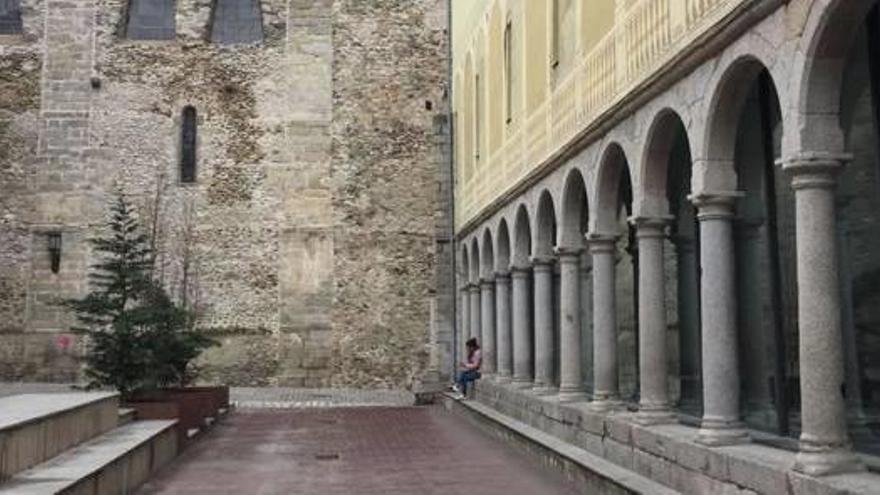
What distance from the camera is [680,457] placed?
29.5 ft

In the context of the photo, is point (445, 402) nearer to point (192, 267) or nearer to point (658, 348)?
point (192, 267)

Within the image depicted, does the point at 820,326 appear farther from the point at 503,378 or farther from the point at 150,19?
the point at 150,19

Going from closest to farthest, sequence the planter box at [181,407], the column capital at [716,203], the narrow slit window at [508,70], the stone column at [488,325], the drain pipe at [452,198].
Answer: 1. the column capital at [716,203]
2. the planter box at [181,407]
3. the narrow slit window at [508,70]
4. the stone column at [488,325]
5. the drain pipe at [452,198]

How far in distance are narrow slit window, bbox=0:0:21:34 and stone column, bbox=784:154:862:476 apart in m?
26.6

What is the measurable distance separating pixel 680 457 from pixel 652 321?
183cm

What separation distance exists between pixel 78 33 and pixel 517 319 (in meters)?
16.9

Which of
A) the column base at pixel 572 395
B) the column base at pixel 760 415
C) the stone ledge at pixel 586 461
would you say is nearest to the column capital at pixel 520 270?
the stone ledge at pixel 586 461

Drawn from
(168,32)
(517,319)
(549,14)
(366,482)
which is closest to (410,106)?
(168,32)

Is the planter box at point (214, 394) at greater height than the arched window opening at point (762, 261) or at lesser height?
lesser

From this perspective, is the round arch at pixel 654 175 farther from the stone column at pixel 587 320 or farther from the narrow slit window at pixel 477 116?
the narrow slit window at pixel 477 116

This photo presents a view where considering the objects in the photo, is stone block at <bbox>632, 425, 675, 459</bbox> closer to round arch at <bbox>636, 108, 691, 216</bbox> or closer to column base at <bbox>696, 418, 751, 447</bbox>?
column base at <bbox>696, 418, 751, 447</bbox>

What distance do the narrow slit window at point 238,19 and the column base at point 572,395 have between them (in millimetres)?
18363

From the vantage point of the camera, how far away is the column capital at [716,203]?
8.77 meters

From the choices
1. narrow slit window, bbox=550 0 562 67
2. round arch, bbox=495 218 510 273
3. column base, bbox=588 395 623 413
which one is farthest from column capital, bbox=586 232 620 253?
round arch, bbox=495 218 510 273
